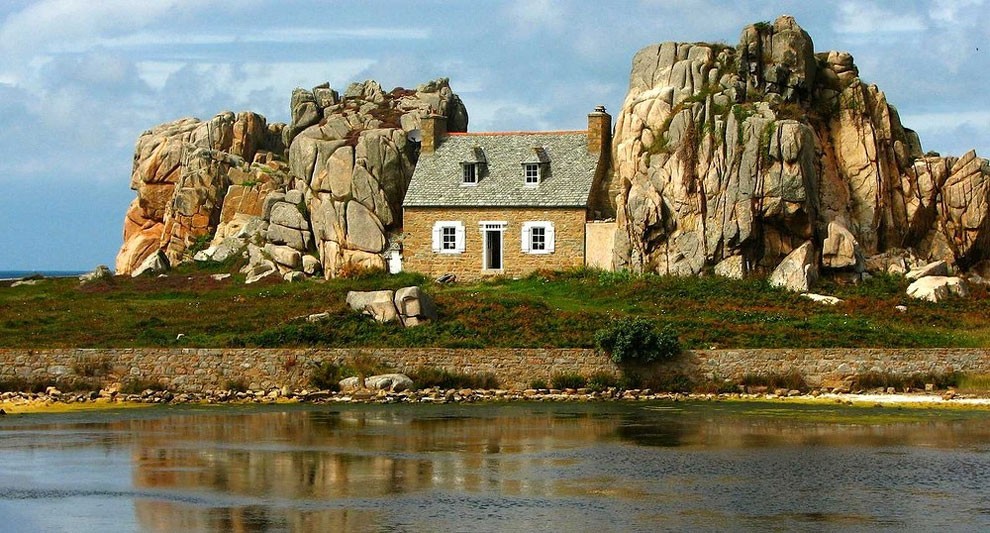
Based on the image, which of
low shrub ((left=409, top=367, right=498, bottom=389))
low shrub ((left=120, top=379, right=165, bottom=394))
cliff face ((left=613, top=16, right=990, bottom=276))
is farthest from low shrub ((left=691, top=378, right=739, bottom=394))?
low shrub ((left=120, top=379, right=165, bottom=394))

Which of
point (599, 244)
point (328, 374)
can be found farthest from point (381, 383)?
point (599, 244)

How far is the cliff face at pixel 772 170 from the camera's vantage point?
58156 millimetres

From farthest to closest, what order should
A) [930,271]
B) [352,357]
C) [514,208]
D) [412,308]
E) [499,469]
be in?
[514,208], [930,271], [412,308], [352,357], [499,469]

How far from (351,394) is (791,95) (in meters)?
25.0

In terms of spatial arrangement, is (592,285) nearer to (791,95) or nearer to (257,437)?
(791,95)

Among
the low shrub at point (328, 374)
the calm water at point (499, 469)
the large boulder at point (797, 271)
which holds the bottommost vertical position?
the calm water at point (499, 469)

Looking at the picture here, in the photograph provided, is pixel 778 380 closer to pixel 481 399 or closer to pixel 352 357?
pixel 481 399

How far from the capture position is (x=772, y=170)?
2270 inches

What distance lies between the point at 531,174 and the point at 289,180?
13193 millimetres

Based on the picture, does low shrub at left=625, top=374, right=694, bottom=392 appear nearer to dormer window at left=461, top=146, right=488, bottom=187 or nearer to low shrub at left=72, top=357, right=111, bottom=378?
low shrub at left=72, top=357, right=111, bottom=378

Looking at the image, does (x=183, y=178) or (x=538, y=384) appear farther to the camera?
(x=183, y=178)

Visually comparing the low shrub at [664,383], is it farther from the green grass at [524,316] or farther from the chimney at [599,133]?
the chimney at [599,133]

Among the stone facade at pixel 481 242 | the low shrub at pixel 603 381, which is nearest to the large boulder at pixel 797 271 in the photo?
the stone facade at pixel 481 242

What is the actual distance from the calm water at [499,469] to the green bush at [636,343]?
6.37 feet
